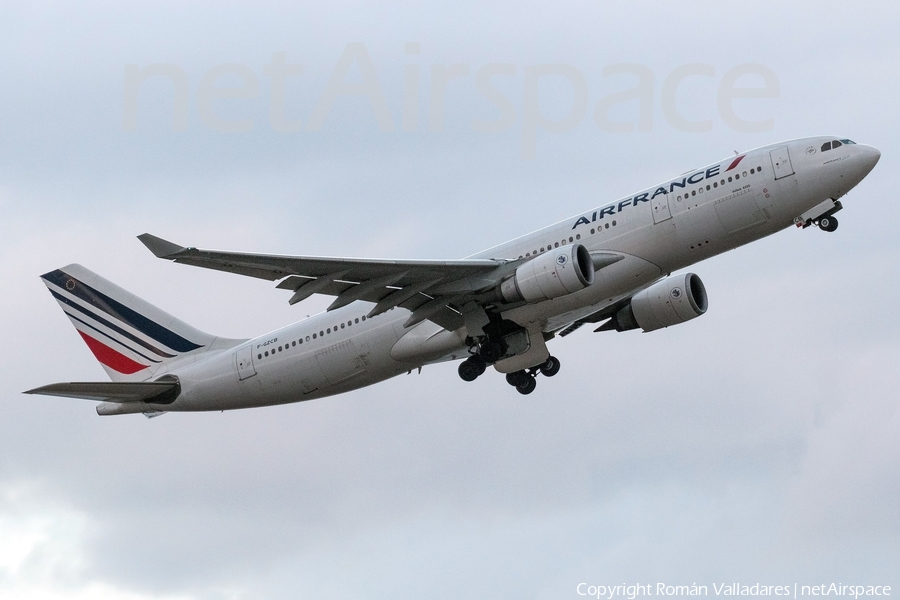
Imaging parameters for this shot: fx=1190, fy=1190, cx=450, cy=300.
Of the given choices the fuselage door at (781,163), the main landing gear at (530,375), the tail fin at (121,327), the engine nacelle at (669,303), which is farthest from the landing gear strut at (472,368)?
the fuselage door at (781,163)

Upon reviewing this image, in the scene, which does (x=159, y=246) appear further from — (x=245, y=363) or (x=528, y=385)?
(x=528, y=385)

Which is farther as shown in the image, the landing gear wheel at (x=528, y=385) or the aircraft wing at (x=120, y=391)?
the landing gear wheel at (x=528, y=385)

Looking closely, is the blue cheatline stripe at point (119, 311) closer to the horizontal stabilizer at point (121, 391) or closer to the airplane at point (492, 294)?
the airplane at point (492, 294)

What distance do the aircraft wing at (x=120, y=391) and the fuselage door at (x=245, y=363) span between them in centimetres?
272

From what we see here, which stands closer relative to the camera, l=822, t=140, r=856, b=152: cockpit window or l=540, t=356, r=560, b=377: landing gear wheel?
l=822, t=140, r=856, b=152: cockpit window

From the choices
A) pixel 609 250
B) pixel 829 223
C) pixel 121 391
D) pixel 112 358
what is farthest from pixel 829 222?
pixel 112 358

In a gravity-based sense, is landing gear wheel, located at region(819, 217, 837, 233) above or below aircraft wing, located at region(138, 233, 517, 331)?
above

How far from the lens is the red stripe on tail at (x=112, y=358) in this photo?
46.0 metres

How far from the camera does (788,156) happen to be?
122 feet

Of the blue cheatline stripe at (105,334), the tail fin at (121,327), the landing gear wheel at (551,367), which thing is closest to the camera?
the landing gear wheel at (551,367)

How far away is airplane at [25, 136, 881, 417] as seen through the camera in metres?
36.7

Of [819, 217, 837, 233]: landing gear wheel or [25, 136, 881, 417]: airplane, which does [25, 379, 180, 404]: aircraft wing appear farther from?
[819, 217, 837, 233]: landing gear wheel

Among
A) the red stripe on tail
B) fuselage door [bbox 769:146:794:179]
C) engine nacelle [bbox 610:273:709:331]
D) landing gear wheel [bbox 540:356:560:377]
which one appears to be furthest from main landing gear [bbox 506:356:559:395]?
the red stripe on tail

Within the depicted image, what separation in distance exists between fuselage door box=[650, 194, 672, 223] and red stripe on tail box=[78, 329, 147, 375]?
2069 cm
